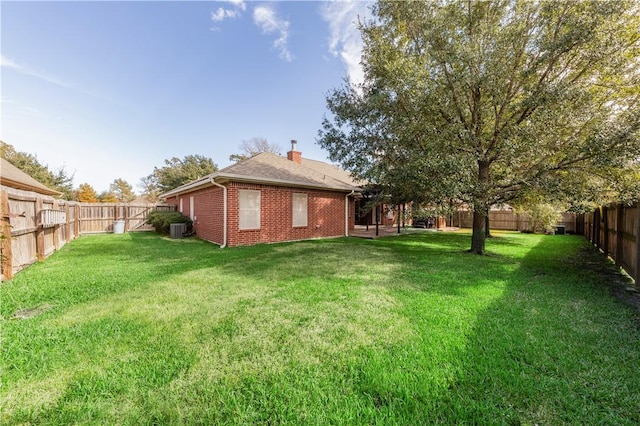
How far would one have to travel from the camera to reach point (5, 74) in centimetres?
676

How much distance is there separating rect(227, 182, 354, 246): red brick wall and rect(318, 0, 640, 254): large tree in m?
4.64

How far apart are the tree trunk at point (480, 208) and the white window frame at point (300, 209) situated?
265 inches

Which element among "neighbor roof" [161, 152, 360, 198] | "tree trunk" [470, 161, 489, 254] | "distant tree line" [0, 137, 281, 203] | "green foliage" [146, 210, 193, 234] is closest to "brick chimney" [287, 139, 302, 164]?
"neighbor roof" [161, 152, 360, 198]

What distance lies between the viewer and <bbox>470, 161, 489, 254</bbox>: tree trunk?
7.25m

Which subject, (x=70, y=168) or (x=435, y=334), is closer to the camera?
(x=435, y=334)

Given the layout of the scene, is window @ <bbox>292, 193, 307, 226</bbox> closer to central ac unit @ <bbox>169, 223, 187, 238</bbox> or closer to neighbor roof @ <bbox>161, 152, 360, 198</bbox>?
neighbor roof @ <bbox>161, 152, 360, 198</bbox>

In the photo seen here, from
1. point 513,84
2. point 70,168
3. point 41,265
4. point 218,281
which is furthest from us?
point 70,168

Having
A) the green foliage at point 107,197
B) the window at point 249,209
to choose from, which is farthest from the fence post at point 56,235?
the green foliage at point 107,197

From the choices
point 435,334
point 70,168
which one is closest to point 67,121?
point 435,334

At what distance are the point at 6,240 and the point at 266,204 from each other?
6936mm

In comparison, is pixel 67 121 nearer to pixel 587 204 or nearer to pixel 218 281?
pixel 218 281

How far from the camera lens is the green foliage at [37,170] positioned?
73.2 feet

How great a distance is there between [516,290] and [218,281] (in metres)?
5.67

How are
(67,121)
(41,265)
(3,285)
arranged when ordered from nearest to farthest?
(3,285)
(41,265)
(67,121)
